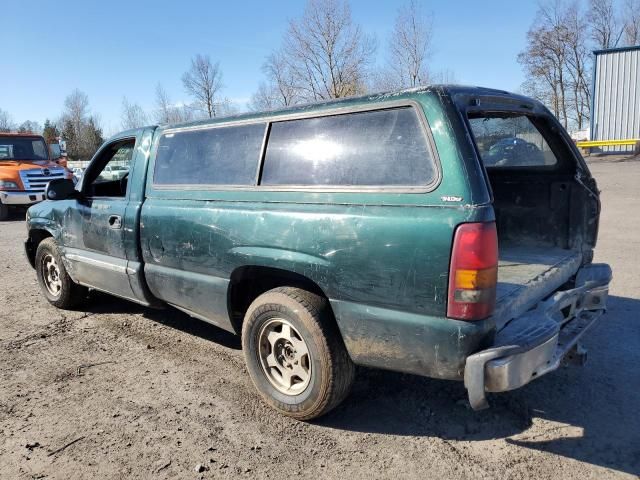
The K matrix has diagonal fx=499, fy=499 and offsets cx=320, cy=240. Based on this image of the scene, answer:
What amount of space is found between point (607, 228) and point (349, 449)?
26.3ft

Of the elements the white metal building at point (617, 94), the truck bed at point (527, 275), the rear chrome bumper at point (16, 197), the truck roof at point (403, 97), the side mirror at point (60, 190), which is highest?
the white metal building at point (617, 94)

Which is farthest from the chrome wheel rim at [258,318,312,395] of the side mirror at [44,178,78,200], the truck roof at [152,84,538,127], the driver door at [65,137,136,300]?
the side mirror at [44,178,78,200]

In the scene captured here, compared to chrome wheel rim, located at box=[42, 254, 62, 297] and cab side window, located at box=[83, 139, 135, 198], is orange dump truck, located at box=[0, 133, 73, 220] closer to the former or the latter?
chrome wheel rim, located at box=[42, 254, 62, 297]

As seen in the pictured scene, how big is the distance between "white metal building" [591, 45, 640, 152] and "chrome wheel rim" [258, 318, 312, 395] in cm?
3042

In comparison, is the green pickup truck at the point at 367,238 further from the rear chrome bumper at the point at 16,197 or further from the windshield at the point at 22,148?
the windshield at the point at 22,148

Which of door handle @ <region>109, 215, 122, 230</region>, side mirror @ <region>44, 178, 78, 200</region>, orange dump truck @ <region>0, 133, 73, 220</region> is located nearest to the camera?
door handle @ <region>109, 215, 122, 230</region>

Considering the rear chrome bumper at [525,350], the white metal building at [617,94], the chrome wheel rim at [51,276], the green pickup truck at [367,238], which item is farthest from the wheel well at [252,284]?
the white metal building at [617,94]

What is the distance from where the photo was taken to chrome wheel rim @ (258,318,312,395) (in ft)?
10.2

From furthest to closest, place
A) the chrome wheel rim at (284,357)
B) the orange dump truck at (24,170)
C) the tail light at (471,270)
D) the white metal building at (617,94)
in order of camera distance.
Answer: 1. the white metal building at (617,94)
2. the orange dump truck at (24,170)
3. the chrome wheel rim at (284,357)
4. the tail light at (471,270)

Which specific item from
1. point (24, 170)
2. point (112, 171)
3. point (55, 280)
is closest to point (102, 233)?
point (112, 171)

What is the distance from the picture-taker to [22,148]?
15.3 m

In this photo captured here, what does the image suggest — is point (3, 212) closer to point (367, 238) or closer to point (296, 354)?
point (296, 354)

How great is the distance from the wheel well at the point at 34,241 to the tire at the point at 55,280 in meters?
0.15

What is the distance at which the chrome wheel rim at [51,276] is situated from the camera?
5500mm
